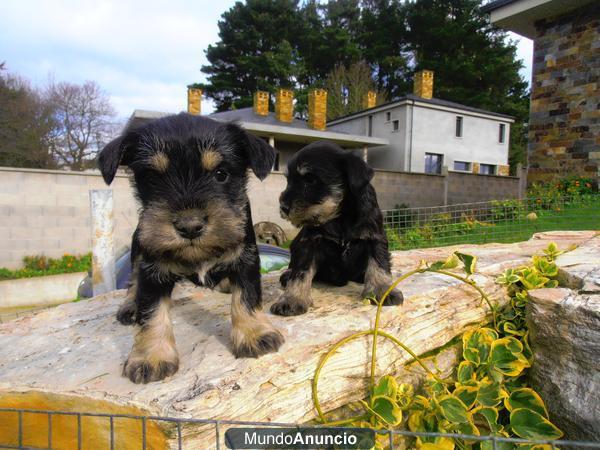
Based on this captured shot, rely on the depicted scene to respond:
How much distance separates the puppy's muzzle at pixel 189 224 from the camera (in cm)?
194

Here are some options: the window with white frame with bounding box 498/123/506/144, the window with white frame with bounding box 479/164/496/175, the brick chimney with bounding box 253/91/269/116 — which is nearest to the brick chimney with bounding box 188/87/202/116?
the brick chimney with bounding box 253/91/269/116

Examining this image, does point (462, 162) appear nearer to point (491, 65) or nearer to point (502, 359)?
point (491, 65)

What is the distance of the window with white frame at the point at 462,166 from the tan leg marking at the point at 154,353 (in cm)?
3018

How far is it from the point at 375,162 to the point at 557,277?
26701 mm

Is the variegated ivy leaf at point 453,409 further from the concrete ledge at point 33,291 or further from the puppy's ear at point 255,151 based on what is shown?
the concrete ledge at point 33,291

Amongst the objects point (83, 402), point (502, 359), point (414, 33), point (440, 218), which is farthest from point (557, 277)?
point (414, 33)

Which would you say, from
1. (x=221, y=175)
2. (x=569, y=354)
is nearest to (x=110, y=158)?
(x=221, y=175)

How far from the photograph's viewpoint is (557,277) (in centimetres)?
344

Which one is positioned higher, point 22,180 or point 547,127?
point 547,127

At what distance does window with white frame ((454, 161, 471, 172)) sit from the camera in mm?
29525

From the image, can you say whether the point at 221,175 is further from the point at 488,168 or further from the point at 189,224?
the point at 488,168

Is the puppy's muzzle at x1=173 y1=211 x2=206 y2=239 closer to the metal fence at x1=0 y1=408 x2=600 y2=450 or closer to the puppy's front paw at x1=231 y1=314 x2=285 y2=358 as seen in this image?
the puppy's front paw at x1=231 y1=314 x2=285 y2=358

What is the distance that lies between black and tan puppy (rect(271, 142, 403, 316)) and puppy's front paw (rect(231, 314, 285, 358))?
53cm

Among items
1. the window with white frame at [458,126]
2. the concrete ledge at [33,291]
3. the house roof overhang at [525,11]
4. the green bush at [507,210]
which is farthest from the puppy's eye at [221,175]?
the window with white frame at [458,126]
